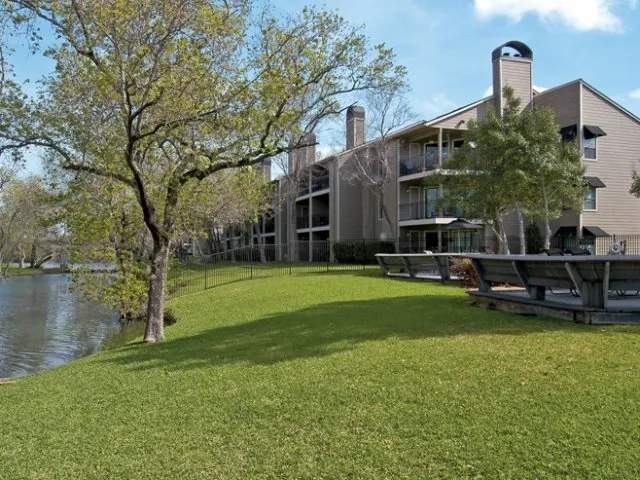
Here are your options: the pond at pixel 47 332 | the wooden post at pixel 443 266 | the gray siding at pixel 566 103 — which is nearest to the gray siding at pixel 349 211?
the gray siding at pixel 566 103

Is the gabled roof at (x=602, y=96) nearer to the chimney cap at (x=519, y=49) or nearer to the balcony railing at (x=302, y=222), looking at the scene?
the chimney cap at (x=519, y=49)

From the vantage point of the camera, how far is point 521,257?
931 cm

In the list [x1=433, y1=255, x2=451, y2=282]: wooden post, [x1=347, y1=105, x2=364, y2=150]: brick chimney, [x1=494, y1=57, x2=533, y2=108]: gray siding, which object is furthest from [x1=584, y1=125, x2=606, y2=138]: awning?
[x1=347, y1=105, x2=364, y2=150]: brick chimney

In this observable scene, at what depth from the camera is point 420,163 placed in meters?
33.0

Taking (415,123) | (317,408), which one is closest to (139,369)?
(317,408)

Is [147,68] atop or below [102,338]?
atop

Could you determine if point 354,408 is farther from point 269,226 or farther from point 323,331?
point 269,226

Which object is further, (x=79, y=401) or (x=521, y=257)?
(x=521, y=257)

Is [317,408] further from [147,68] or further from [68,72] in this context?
[68,72]

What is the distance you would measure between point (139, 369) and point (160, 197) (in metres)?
4.92

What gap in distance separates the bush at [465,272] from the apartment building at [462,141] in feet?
26.3

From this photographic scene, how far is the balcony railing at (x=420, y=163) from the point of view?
31.9 metres

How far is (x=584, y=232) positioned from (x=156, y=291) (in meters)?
23.7

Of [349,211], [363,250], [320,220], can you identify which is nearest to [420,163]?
[363,250]
